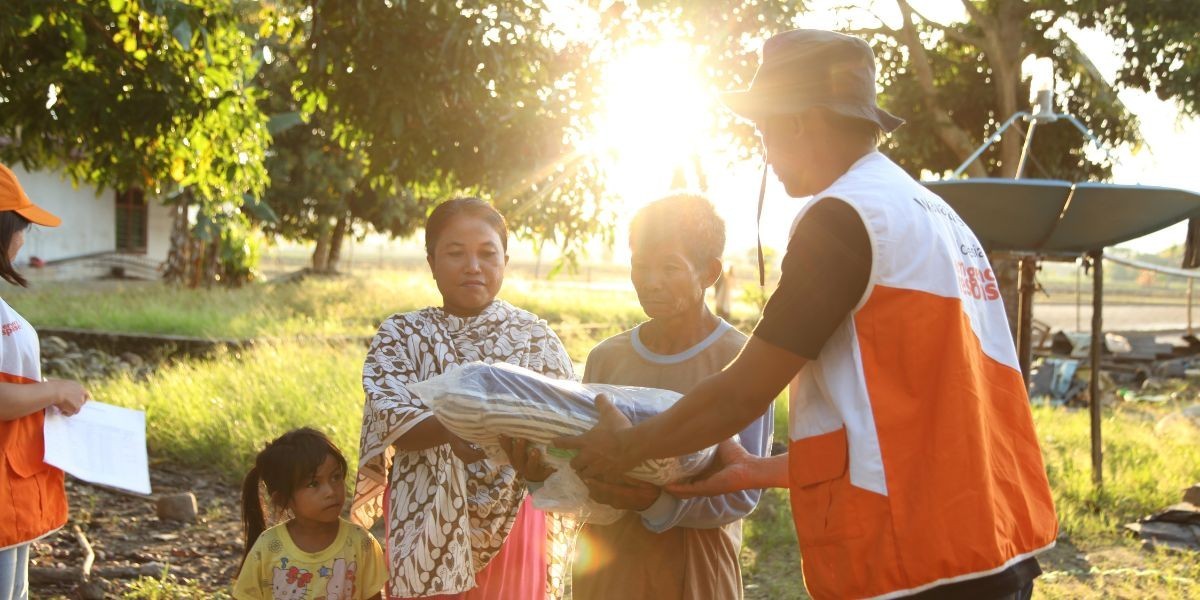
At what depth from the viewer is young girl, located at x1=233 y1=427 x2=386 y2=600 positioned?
310 centimetres

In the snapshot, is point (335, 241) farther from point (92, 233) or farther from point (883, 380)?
point (883, 380)

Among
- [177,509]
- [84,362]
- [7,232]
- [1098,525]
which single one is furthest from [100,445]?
[84,362]

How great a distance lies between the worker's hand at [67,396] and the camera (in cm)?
299

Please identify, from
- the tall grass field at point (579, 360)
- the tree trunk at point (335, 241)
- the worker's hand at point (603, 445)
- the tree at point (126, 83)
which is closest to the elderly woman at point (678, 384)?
the worker's hand at point (603, 445)

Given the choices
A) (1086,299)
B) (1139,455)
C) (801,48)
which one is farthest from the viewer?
(1086,299)

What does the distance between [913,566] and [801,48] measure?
99 centimetres

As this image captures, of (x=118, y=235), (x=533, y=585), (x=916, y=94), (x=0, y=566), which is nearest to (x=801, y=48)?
(x=533, y=585)

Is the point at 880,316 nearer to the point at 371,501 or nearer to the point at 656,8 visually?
the point at 371,501

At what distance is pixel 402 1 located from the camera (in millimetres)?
6020

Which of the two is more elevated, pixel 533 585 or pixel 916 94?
pixel 916 94

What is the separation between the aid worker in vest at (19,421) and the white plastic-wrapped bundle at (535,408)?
119cm

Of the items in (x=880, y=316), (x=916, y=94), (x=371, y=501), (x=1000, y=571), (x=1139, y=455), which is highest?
(x=916, y=94)

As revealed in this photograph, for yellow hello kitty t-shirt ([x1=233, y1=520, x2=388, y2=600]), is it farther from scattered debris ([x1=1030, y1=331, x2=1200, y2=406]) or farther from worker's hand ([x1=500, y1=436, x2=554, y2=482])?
scattered debris ([x1=1030, y1=331, x2=1200, y2=406])

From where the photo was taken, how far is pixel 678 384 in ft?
9.20
